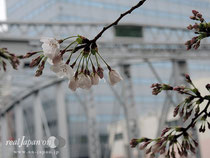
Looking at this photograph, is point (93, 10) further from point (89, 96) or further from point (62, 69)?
point (62, 69)

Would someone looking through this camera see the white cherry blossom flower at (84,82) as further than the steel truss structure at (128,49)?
No

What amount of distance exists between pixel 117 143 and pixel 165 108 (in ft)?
63.0

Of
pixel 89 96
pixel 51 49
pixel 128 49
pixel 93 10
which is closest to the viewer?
pixel 51 49

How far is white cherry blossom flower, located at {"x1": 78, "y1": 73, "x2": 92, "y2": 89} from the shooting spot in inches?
32.9

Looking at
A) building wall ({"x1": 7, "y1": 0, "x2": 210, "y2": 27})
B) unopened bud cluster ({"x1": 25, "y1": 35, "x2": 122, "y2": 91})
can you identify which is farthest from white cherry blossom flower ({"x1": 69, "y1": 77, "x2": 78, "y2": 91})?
building wall ({"x1": 7, "y1": 0, "x2": 210, "y2": 27})

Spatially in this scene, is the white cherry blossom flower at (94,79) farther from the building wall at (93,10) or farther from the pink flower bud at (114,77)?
the building wall at (93,10)

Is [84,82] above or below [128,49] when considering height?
below

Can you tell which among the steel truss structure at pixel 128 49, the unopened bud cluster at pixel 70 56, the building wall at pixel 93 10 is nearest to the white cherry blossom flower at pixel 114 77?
the unopened bud cluster at pixel 70 56

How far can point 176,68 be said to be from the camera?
1207 cm

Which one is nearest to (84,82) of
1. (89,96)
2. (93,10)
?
(89,96)

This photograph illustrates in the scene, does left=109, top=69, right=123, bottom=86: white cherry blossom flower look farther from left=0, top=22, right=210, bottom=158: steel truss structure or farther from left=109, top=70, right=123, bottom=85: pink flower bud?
left=0, top=22, right=210, bottom=158: steel truss structure

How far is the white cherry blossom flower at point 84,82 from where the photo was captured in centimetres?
84

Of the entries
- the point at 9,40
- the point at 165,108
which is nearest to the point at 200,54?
the point at 165,108

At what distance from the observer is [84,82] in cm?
84
